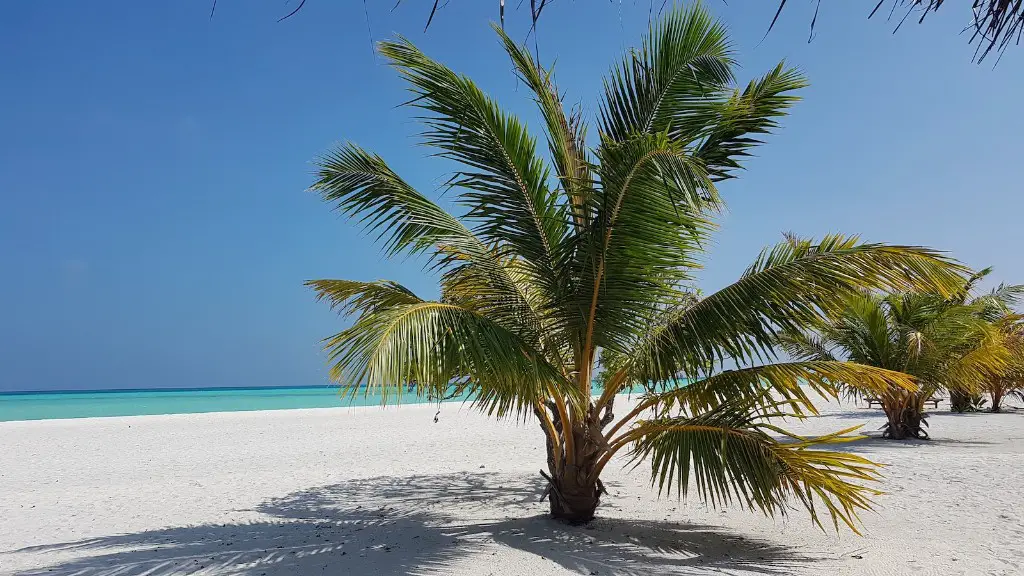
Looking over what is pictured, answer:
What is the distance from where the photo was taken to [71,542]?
5.54m

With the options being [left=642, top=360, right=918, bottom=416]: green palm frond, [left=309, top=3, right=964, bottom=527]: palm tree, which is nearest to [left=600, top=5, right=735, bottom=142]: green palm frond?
[left=309, top=3, right=964, bottom=527]: palm tree

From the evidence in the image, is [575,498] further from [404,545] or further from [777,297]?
[777,297]

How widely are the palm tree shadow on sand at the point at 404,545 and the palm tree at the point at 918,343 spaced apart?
618cm

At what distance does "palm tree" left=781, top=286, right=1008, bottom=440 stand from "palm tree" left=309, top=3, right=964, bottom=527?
6012 millimetres

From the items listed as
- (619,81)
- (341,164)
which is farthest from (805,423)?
(341,164)

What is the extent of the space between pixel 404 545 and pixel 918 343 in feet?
31.3

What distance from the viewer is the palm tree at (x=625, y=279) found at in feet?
15.0

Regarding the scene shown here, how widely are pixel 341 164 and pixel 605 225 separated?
8.35 ft

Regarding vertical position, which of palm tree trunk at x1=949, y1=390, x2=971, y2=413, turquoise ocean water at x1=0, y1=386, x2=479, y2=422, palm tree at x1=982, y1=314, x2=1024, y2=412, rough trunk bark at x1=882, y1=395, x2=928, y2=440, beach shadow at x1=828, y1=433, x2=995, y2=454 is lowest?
turquoise ocean water at x1=0, y1=386, x2=479, y2=422

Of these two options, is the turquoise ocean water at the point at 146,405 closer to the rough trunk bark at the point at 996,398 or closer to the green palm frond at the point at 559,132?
the green palm frond at the point at 559,132

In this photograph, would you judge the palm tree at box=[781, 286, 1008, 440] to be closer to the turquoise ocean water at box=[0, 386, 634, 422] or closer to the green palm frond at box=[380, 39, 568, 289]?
the green palm frond at box=[380, 39, 568, 289]

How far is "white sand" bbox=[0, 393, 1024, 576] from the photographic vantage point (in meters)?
4.76

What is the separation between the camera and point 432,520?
6258mm

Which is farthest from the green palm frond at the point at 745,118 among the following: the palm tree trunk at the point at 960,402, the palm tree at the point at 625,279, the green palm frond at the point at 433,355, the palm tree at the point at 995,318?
the palm tree trunk at the point at 960,402
